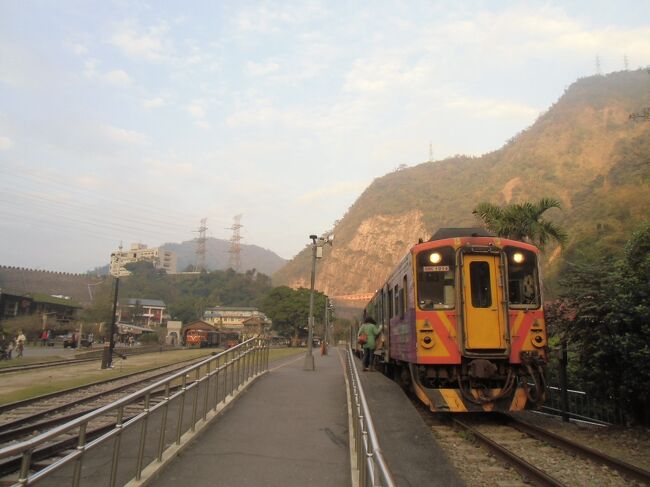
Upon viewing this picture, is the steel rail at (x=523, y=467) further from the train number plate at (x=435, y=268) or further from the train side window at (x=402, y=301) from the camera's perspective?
the train side window at (x=402, y=301)

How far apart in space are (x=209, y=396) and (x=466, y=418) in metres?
5.27

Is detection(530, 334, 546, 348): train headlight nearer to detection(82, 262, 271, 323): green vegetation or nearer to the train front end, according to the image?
the train front end

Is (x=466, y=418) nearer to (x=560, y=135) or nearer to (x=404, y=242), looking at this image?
(x=404, y=242)

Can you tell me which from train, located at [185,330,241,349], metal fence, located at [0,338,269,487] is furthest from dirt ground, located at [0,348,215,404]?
train, located at [185,330,241,349]

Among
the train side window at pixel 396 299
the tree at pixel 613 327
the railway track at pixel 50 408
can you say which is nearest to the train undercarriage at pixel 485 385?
the tree at pixel 613 327

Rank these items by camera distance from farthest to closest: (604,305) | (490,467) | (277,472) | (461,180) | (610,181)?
1. (461,180)
2. (610,181)
3. (604,305)
4. (490,467)
5. (277,472)

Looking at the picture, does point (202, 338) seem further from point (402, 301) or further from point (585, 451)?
point (585, 451)

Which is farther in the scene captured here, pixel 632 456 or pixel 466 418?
pixel 466 418

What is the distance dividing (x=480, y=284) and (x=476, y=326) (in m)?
0.82

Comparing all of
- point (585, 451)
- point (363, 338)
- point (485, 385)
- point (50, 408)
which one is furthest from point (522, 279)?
point (50, 408)

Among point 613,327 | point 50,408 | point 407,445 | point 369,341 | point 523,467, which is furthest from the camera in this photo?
point 369,341

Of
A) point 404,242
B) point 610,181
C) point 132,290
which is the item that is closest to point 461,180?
point 404,242

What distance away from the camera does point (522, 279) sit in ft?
32.5

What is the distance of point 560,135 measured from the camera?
125750 millimetres
